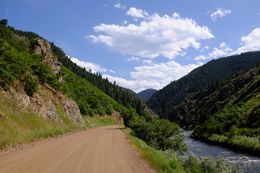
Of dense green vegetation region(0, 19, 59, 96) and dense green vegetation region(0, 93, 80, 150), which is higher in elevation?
dense green vegetation region(0, 19, 59, 96)

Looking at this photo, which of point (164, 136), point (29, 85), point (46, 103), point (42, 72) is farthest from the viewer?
point (42, 72)

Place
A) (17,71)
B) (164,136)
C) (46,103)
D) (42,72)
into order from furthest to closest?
(42,72) < (46,103) < (17,71) < (164,136)

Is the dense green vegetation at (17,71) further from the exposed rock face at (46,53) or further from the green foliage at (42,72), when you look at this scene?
the exposed rock face at (46,53)

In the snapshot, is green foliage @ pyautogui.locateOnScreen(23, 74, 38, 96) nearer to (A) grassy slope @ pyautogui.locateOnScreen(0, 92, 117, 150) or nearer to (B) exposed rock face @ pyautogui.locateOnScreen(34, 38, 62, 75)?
(A) grassy slope @ pyautogui.locateOnScreen(0, 92, 117, 150)

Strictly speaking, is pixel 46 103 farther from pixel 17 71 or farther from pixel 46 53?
pixel 46 53

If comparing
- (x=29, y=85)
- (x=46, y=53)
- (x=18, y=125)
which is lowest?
(x=18, y=125)

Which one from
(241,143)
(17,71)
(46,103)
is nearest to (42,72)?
(46,103)

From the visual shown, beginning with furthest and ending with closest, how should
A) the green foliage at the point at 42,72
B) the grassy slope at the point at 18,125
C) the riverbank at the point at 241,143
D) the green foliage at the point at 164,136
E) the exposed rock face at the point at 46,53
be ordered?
1. the exposed rock face at the point at 46,53
2. the green foliage at the point at 42,72
3. the riverbank at the point at 241,143
4. the green foliage at the point at 164,136
5. the grassy slope at the point at 18,125

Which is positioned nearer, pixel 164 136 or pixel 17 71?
pixel 164 136

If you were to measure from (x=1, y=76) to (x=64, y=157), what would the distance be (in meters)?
19.5

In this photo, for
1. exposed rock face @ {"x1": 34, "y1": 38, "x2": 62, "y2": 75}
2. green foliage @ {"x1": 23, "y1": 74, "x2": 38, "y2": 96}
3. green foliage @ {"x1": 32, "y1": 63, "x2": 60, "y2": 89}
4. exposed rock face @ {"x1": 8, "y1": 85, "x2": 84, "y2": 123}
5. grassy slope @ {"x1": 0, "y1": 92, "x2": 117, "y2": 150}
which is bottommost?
grassy slope @ {"x1": 0, "y1": 92, "x2": 117, "y2": 150}

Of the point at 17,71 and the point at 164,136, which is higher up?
the point at 17,71

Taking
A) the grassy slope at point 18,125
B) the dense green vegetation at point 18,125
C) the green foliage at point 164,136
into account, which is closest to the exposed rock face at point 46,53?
the grassy slope at point 18,125

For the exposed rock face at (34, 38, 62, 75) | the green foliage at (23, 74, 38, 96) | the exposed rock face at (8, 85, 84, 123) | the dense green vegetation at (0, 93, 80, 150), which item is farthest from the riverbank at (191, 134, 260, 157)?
the exposed rock face at (34, 38, 62, 75)
